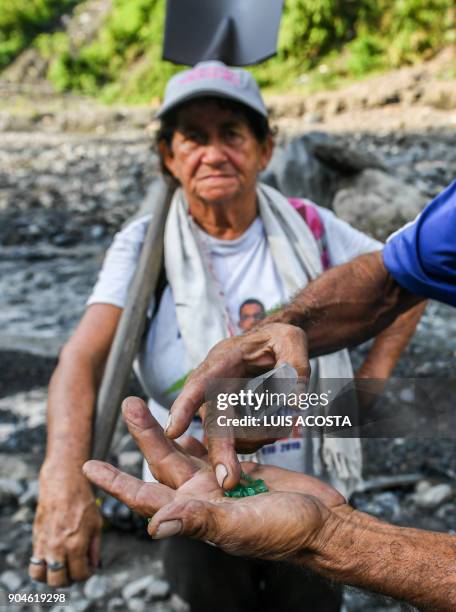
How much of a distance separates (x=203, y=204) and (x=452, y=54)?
17.1 m

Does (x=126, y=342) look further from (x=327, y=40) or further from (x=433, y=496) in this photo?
(x=327, y=40)

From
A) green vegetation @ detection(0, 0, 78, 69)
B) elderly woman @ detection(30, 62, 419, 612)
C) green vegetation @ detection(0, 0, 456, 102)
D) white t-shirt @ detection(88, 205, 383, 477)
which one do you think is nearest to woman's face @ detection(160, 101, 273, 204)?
elderly woman @ detection(30, 62, 419, 612)

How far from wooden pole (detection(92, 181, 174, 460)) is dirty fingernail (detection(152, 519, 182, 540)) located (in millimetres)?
1204

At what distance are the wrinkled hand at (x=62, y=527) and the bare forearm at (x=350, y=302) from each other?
2.88ft

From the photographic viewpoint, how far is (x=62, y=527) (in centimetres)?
219

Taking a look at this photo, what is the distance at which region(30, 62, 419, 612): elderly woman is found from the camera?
2.26 m

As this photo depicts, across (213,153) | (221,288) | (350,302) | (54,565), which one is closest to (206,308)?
(221,288)

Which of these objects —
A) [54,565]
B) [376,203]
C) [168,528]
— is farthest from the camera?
[376,203]

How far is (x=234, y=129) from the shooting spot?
2590 millimetres

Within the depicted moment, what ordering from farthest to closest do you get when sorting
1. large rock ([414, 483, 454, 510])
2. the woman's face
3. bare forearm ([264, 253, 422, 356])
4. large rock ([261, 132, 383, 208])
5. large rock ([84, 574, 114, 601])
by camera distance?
large rock ([261, 132, 383, 208])
large rock ([414, 483, 454, 510])
large rock ([84, 574, 114, 601])
the woman's face
bare forearm ([264, 253, 422, 356])

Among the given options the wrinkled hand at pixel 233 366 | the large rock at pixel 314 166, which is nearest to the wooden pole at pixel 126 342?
the wrinkled hand at pixel 233 366

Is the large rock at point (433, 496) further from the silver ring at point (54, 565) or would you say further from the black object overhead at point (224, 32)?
the black object overhead at point (224, 32)

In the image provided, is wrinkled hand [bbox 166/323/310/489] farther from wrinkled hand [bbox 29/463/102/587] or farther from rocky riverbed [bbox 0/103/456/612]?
wrinkled hand [bbox 29/463/102/587]

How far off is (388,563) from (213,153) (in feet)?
5.19
